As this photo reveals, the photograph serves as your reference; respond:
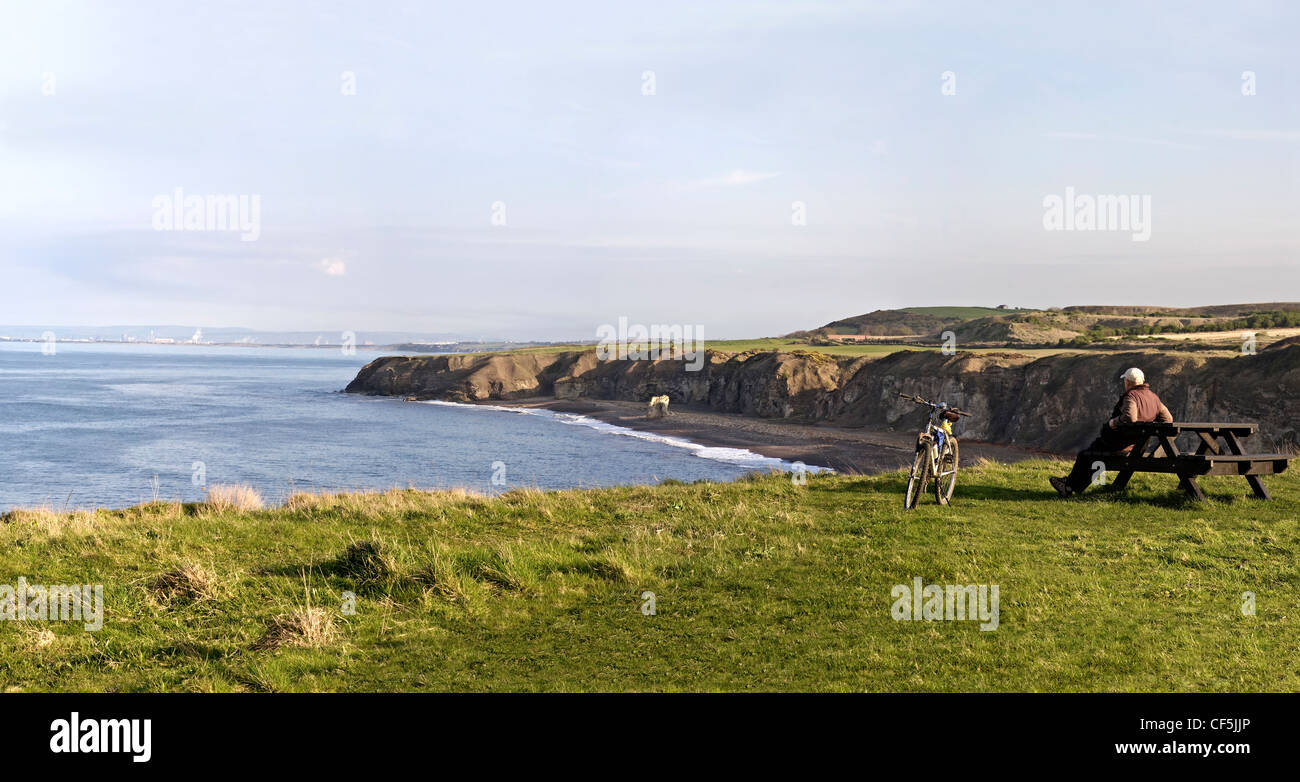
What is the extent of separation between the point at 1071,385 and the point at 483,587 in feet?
193

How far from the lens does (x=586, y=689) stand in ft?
21.8

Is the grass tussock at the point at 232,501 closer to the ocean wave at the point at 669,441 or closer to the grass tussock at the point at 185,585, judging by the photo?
the grass tussock at the point at 185,585

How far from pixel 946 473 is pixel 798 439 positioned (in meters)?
55.7

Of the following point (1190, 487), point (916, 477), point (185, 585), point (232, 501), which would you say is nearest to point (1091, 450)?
point (1190, 487)

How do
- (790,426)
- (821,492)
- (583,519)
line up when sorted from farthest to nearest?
(790,426) < (821,492) < (583,519)

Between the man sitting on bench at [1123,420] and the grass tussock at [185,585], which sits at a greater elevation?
the man sitting on bench at [1123,420]

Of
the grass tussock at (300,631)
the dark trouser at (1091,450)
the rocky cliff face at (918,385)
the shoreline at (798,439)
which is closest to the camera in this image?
the grass tussock at (300,631)

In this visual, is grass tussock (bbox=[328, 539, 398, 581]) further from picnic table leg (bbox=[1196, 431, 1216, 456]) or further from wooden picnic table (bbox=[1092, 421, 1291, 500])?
picnic table leg (bbox=[1196, 431, 1216, 456])

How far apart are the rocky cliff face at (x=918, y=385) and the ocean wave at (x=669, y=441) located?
1020 centimetres

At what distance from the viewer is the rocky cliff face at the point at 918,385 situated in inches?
1849

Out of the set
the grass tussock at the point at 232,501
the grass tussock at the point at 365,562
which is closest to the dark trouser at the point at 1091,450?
the grass tussock at the point at 365,562

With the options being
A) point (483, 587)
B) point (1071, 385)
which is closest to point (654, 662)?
point (483, 587)

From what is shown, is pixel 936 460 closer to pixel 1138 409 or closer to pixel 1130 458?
pixel 1130 458
